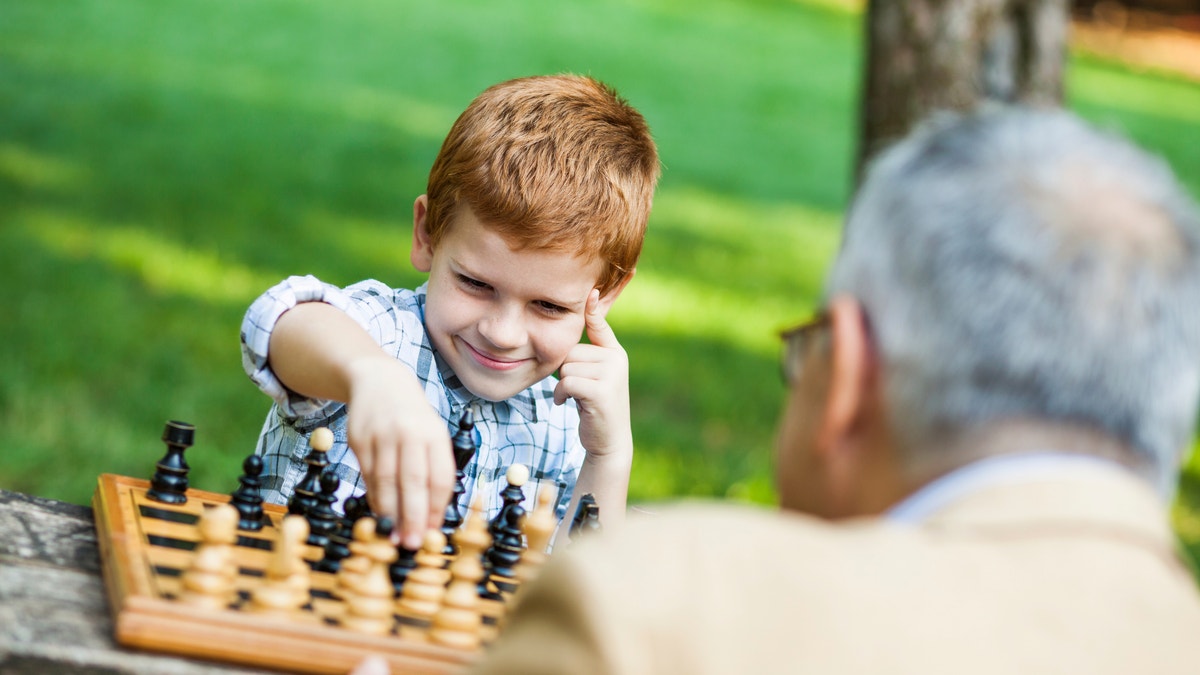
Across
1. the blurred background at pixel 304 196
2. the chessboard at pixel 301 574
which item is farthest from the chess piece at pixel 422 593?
the blurred background at pixel 304 196

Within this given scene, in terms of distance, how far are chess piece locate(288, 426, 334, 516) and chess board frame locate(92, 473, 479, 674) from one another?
0.36 m

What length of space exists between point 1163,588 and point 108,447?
398cm

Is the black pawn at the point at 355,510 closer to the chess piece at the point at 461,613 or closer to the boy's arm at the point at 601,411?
the chess piece at the point at 461,613

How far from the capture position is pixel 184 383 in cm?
508

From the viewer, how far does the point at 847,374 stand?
1.34 metres

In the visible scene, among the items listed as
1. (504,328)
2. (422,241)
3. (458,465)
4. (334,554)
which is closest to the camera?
(334,554)

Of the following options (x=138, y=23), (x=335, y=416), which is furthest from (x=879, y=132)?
(x=138, y=23)

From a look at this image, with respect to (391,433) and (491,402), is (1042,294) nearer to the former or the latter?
(391,433)

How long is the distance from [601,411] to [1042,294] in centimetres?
138

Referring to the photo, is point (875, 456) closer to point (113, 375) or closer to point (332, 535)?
point (332, 535)

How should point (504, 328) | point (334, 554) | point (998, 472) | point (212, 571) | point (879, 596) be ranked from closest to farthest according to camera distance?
point (879, 596) → point (998, 472) → point (212, 571) → point (334, 554) → point (504, 328)

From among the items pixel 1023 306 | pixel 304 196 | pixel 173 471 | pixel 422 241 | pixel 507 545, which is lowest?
pixel 304 196

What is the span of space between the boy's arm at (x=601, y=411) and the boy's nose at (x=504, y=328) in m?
0.12

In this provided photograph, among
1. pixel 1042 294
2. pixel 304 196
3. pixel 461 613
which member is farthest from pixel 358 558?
pixel 304 196
